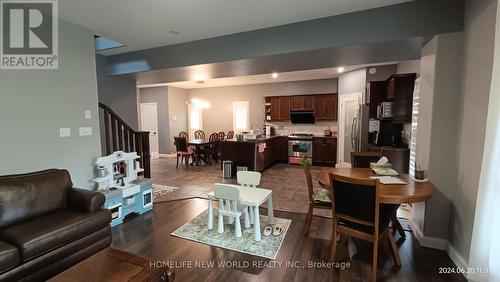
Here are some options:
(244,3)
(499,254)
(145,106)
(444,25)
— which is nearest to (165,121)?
(145,106)

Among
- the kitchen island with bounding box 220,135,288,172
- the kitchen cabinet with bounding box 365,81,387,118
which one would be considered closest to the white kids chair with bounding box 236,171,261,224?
the kitchen island with bounding box 220,135,288,172

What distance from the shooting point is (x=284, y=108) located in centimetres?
774

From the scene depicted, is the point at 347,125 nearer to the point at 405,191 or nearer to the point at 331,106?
the point at 331,106

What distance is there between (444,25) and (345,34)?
1.01 m

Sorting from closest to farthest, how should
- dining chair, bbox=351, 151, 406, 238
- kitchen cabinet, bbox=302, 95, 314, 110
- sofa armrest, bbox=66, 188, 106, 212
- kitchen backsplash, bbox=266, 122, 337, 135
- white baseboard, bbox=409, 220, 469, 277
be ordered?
white baseboard, bbox=409, 220, 469, 277, sofa armrest, bbox=66, 188, 106, 212, dining chair, bbox=351, 151, 406, 238, kitchen cabinet, bbox=302, 95, 314, 110, kitchen backsplash, bbox=266, 122, 337, 135

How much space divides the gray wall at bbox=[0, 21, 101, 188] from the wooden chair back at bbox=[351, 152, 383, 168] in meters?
4.00

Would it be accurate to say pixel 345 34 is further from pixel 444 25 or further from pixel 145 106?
pixel 145 106

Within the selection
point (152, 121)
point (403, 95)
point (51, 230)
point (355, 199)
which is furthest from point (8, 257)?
point (152, 121)

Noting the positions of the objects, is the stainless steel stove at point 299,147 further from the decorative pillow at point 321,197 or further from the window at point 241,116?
the decorative pillow at point 321,197

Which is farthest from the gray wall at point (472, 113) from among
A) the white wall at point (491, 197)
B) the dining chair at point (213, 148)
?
the dining chair at point (213, 148)

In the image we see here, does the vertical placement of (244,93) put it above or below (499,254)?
above

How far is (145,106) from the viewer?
9.05 metres

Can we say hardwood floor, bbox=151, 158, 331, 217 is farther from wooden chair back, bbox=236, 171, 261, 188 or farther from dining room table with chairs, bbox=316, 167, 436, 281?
dining room table with chairs, bbox=316, 167, 436, 281

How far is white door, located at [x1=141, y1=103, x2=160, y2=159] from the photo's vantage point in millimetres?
8875
